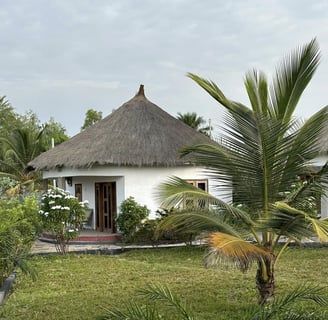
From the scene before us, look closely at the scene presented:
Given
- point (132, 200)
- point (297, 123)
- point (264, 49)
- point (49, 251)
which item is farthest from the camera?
point (132, 200)

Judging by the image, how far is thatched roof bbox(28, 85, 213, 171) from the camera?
1659cm

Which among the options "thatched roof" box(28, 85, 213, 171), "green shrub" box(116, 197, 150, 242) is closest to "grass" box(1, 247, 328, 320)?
"green shrub" box(116, 197, 150, 242)

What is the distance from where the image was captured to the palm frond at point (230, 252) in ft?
17.3

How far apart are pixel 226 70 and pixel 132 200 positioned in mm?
5109

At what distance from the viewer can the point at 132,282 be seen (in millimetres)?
9164

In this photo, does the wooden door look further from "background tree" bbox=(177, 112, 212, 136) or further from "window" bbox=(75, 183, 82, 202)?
"background tree" bbox=(177, 112, 212, 136)

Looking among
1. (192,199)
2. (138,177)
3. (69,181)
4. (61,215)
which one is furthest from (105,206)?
(192,199)

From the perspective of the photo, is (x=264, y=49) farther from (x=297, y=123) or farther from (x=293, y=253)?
(x=297, y=123)

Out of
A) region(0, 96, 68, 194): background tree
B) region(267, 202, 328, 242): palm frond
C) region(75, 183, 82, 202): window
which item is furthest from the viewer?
region(0, 96, 68, 194): background tree

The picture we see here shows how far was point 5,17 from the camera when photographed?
41.2 ft

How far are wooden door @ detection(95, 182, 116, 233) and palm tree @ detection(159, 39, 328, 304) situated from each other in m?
10.5

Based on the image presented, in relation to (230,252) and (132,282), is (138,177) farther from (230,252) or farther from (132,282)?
(230,252)

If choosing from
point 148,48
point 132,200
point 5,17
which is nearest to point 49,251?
point 132,200

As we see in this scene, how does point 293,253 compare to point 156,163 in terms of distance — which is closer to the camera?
point 293,253
